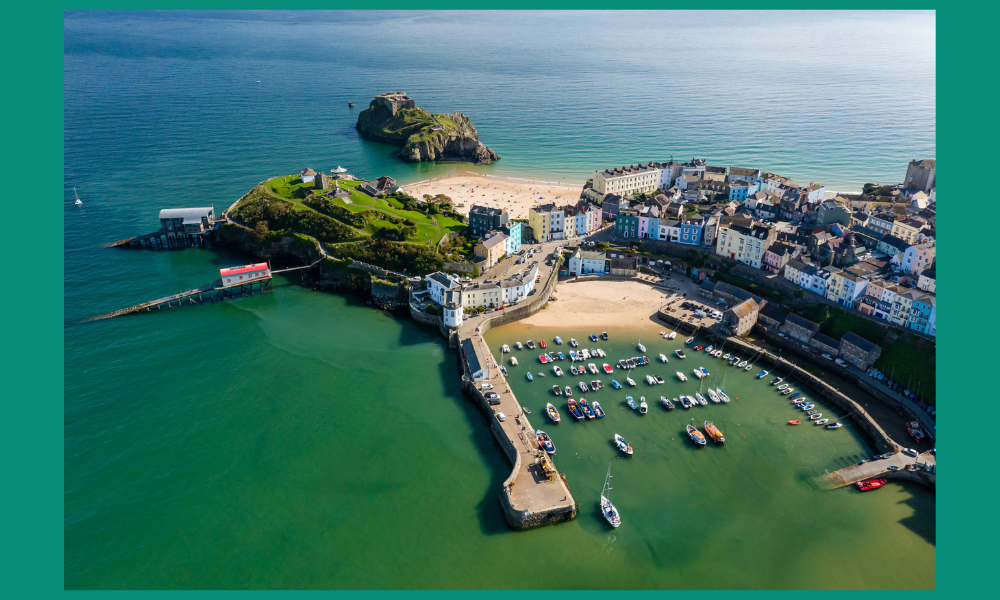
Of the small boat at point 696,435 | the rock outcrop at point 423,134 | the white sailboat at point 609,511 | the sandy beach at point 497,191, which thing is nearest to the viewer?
the white sailboat at point 609,511

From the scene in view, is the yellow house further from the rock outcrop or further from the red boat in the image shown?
the rock outcrop

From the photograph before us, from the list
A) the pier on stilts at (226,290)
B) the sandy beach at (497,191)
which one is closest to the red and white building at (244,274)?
the pier on stilts at (226,290)

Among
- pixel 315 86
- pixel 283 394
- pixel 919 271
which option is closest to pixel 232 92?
pixel 315 86

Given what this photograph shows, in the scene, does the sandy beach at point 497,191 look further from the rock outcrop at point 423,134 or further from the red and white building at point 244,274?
the red and white building at point 244,274

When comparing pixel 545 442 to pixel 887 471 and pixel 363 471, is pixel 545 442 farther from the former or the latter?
pixel 887 471

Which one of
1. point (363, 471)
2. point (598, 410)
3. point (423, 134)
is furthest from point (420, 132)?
point (363, 471)

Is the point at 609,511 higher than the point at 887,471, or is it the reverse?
the point at 887,471
